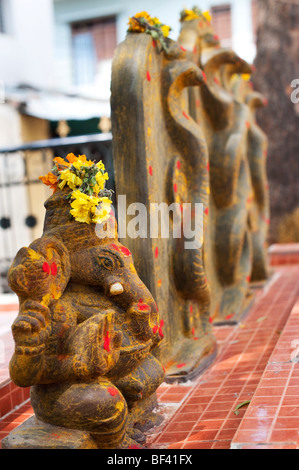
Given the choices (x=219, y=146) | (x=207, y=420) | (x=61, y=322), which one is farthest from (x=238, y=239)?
A: (x=61, y=322)

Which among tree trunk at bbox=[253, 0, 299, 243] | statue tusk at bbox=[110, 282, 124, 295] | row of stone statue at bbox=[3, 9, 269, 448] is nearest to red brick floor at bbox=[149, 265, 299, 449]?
row of stone statue at bbox=[3, 9, 269, 448]

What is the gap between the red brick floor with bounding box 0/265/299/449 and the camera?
3047mm

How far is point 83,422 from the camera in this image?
2975 millimetres

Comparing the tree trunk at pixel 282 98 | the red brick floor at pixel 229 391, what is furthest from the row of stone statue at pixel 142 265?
the tree trunk at pixel 282 98

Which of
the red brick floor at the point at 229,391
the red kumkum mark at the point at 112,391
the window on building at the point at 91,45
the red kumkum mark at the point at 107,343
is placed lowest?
the red brick floor at the point at 229,391

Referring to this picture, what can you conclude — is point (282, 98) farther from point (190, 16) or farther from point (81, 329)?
point (81, 329)

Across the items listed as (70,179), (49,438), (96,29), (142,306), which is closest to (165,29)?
(70,179)

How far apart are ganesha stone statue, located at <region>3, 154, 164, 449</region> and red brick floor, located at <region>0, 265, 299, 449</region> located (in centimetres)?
25

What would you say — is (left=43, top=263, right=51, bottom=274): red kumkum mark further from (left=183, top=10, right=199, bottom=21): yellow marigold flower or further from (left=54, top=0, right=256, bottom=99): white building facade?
(left=54, top=0, right=256, bottom=99): white building facade

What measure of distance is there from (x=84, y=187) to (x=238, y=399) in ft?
5.09

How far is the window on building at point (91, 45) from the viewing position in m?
17.9

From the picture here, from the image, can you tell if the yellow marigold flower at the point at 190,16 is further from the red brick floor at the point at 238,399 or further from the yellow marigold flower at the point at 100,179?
the yellow marigold flower at the point at 100,179

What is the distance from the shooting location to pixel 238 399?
3826 millimetres

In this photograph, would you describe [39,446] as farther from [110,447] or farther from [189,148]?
[189,148]
